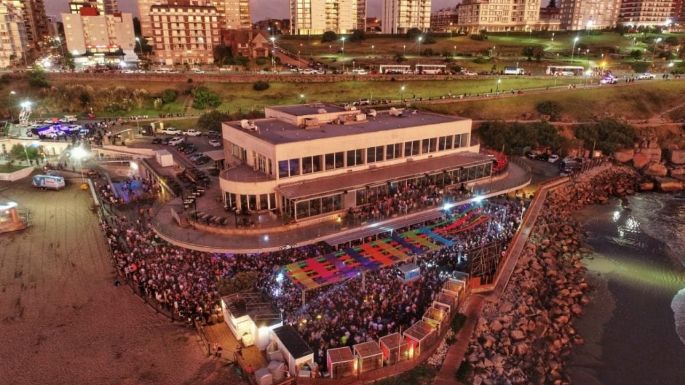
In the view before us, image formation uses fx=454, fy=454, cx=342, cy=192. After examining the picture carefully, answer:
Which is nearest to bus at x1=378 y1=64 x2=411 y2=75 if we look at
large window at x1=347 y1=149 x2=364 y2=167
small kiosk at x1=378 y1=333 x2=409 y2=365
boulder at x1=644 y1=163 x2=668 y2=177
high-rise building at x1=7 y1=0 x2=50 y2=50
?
boulder at x1=644 y1=163 x2=668 y2=177

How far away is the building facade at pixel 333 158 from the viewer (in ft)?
102

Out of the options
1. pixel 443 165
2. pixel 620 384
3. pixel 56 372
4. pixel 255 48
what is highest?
pixel 255 48

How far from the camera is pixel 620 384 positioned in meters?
21.9

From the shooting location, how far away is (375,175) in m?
34.2

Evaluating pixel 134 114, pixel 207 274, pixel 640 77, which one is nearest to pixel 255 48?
pixel 134 114

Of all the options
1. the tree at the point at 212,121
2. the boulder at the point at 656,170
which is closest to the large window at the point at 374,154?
the tree at the point at 212,121

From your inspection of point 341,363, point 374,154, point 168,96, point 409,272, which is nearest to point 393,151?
point 374,154

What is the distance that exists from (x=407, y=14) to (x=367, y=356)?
159 m

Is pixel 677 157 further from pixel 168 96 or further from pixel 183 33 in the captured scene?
pixel 183 33

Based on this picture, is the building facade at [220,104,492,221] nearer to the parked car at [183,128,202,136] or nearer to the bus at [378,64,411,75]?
the parked car at [183,128,202,136]

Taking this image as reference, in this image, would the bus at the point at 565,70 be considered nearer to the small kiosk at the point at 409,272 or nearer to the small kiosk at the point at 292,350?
the small kiosk at the point at 409,272

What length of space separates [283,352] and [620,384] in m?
16.3

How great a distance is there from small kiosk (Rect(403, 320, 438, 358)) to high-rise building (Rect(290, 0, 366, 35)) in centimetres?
14735

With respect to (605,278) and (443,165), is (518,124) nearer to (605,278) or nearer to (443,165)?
(443,165)
